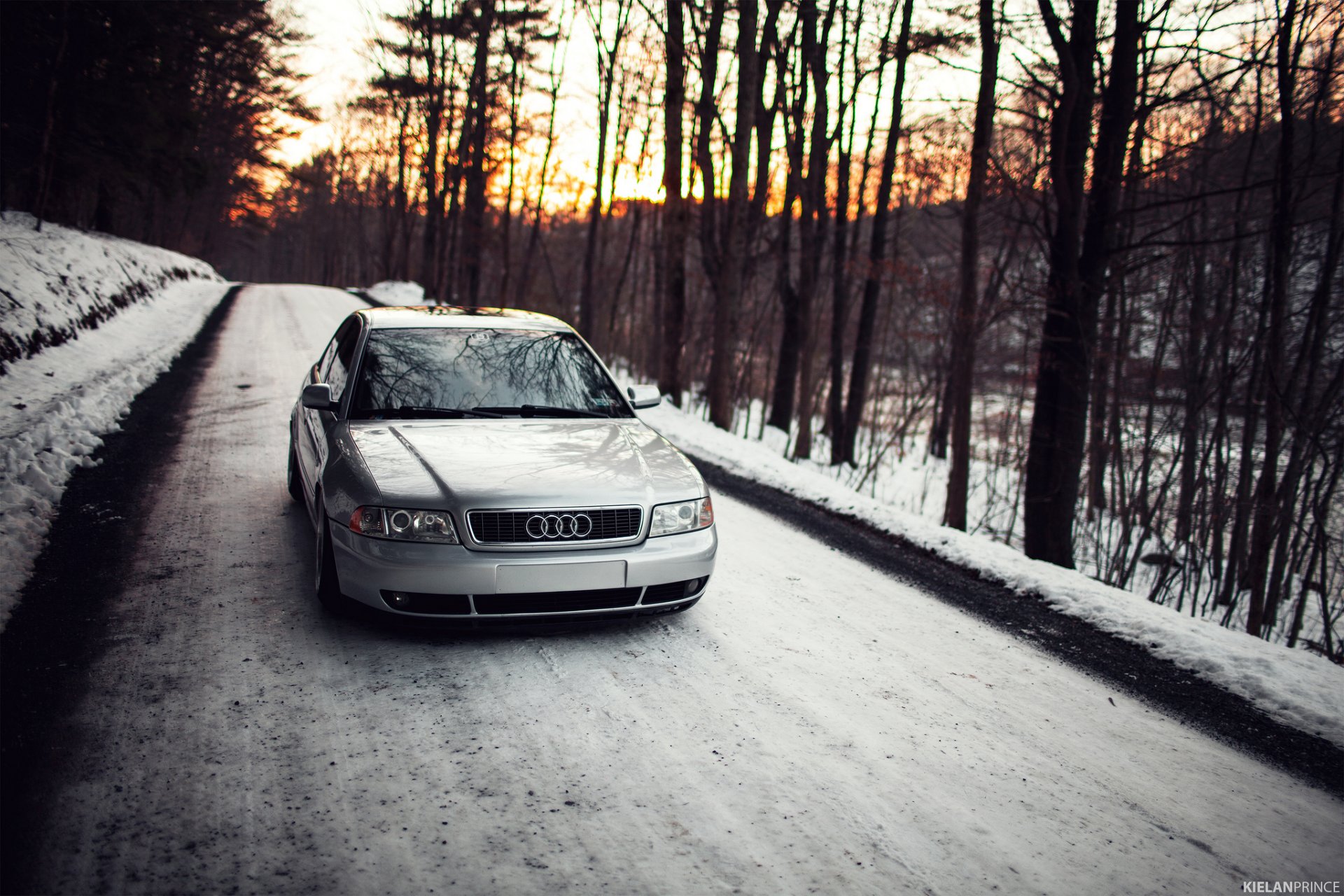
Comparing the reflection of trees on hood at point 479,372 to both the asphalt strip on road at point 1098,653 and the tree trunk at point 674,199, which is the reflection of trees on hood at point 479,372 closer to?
the asphalt strip on road at point 1098,653

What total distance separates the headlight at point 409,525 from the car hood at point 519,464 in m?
0.05

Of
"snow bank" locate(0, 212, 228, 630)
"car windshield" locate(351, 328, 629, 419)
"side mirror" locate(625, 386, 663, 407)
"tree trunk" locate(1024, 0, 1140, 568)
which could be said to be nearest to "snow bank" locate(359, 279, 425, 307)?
"snow bank" locate(0, 212, 228, 630)

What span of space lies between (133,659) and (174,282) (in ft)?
80.3

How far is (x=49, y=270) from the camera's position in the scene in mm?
11992

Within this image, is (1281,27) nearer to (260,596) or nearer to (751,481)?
(751,481)

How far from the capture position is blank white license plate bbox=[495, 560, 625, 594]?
139 inches

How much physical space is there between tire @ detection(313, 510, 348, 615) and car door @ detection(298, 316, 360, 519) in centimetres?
23

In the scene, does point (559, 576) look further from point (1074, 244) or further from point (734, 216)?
point (734, 216)

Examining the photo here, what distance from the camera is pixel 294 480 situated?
5.94m

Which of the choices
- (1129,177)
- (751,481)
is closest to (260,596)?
(751,481)

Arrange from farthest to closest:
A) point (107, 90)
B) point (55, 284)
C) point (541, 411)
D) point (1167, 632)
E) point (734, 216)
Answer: point (107, 90), point (734, 216), point (55, 284), point (1167, 632), point (541, 411)

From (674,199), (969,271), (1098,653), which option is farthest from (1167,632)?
(674,199)

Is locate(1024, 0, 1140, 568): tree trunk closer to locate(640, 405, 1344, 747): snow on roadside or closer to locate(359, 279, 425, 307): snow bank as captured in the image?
locate(640, 405, 1344, 747): snow on roadside

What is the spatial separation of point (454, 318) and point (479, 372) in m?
0.70
